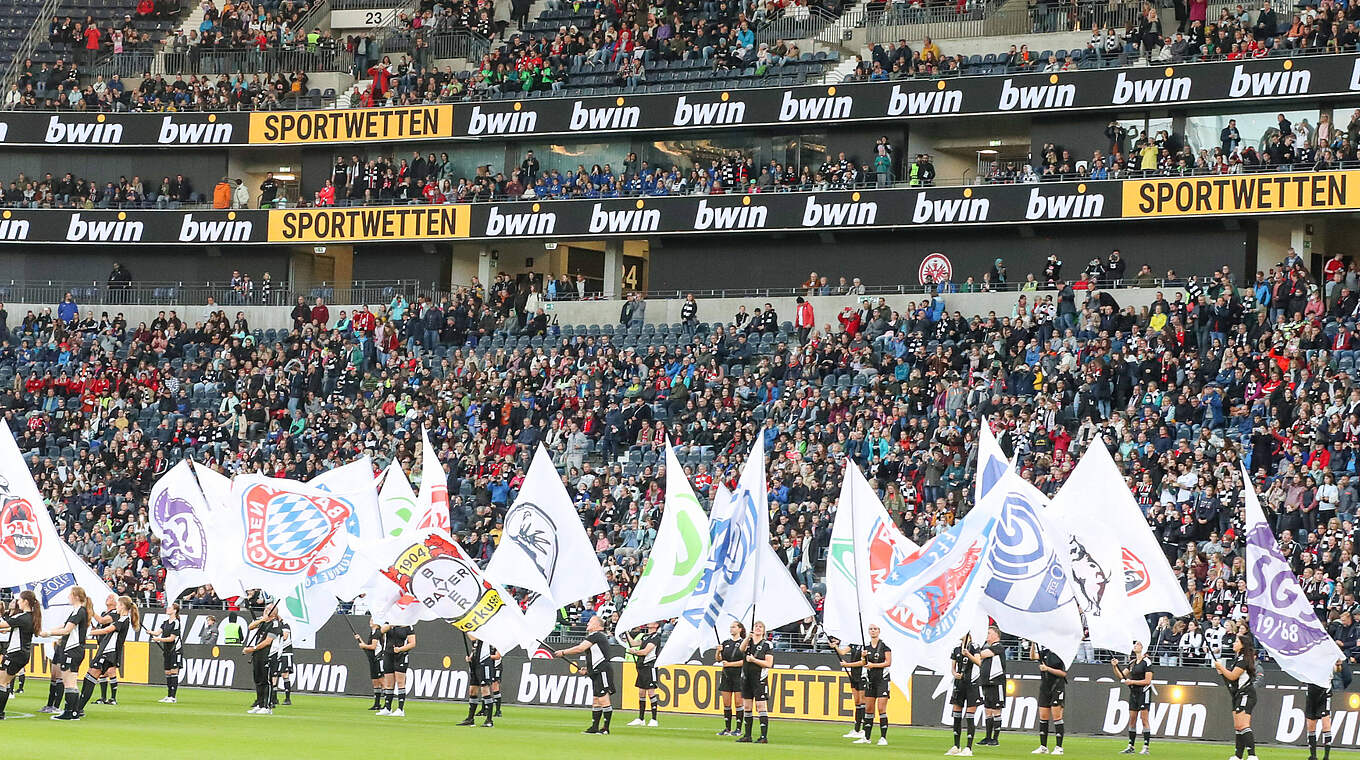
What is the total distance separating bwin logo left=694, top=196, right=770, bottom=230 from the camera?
2104 inches

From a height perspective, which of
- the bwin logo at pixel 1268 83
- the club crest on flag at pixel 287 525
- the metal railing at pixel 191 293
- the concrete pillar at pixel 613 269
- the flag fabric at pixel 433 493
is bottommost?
the club crest on flag at pixel 287 525

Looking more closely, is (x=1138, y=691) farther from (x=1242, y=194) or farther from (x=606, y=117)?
(x=606, y=117)

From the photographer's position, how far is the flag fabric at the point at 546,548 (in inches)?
1159

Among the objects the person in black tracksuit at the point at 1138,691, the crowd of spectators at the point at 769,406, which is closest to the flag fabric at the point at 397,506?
the crowd of spectators at the point at 769,406

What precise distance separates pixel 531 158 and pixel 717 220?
6.68m

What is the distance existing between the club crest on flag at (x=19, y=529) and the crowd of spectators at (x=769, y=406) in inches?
521

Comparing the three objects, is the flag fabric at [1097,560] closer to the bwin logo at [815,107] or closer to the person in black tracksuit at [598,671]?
the person in black tracksuit at [598,671]

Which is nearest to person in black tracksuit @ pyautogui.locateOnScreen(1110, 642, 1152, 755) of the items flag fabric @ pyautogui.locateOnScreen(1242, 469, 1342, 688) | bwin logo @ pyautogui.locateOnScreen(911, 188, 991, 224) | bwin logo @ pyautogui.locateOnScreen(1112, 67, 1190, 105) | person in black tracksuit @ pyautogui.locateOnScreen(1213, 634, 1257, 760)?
person in black tracksuit @ pyautogui.locateOnScreen(1213, 634, 1257, 760)

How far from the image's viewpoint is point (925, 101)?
2036 inches

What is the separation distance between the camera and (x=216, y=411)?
51.4 meters

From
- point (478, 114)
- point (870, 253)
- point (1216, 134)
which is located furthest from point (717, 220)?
point (1216, 134)

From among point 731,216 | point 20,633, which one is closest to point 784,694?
point 20,633

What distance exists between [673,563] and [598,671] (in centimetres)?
197

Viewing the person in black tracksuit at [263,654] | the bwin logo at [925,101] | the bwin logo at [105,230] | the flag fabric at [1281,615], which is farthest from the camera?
the bwin logo at [105,230]
